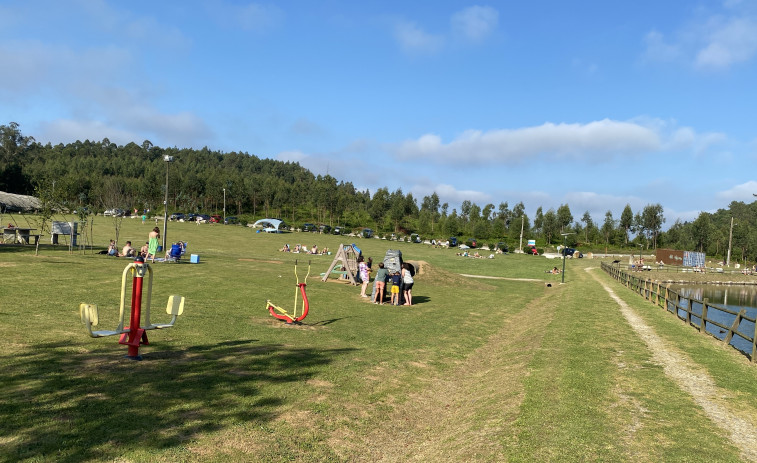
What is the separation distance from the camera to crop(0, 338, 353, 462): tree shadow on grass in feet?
18.5

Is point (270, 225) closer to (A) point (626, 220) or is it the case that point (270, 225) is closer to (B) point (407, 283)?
(B) point (407, 283)

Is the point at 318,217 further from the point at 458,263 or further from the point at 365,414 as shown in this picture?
the point at 365,414

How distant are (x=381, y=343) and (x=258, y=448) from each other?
6766 mm

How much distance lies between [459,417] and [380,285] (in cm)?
1204

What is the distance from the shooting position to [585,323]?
1642cm

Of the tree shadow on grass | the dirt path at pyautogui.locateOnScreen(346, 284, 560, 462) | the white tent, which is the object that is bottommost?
the dirt path at pyautogui.locateOnScreen(346, 284, 560, 462)

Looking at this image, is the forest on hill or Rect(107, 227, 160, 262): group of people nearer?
Rect(107, 227, 160, 262): group of people

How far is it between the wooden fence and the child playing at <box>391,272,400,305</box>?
36.7ft

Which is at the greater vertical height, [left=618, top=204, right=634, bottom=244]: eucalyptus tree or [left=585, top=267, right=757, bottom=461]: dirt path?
[left=618, top=204, right=634, bottom=244]: eucalyptus tree

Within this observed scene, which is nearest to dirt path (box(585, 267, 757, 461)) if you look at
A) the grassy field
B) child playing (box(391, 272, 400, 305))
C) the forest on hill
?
the grassy field

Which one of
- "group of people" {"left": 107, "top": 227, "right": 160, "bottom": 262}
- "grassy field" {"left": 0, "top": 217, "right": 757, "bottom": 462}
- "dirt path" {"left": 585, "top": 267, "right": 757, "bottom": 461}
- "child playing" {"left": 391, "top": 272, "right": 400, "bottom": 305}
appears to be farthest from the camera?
"group of people" {"left": 107, "top": 227, "right": 160, "bottom": 262}

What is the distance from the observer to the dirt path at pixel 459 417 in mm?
6488

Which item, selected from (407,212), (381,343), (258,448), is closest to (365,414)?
(258,448)

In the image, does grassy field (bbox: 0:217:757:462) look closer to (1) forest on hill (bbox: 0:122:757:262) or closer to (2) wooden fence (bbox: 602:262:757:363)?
(2) wooden fence (bbox: 602:262:757:363)
